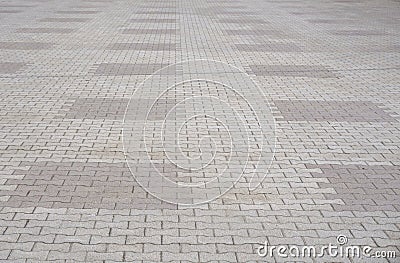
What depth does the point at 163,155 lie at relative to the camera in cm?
636

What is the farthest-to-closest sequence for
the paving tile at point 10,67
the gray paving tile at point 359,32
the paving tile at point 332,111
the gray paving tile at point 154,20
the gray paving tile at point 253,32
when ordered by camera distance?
the gray paving tile at point 154,20
the gray paving tile at point 359,32
the gray paving tile at point 253,32
the paving tile at point 10,67
the paving tile at point 332,111

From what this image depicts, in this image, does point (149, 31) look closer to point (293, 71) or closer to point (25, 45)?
point (25, 45)

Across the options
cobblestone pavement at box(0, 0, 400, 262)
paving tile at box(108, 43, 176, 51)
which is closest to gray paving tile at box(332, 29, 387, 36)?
cobblestone pavement at box(0, 0, 400, 262)

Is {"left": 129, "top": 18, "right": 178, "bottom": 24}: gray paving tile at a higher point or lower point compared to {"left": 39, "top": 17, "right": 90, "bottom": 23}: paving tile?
lower

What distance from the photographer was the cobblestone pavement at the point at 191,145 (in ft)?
15.1

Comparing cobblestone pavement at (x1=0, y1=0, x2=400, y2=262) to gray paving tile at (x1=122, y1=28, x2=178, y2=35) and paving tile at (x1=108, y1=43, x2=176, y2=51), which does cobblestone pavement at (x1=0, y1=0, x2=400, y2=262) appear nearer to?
paving tile at (x1=108, y1=43, x2=176, y2=51)

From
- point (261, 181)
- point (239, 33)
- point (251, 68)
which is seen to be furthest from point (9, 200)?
point (239, 33)

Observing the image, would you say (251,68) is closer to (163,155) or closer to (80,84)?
(80,84)

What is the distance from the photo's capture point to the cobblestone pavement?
15.1 feet

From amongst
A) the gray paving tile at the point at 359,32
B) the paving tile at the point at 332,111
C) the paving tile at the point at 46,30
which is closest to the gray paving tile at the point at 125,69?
the paving tile at the point at 332,111

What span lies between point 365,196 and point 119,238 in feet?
8.41

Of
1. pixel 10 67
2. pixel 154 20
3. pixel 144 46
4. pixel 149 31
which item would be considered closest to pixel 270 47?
pixel 144 46

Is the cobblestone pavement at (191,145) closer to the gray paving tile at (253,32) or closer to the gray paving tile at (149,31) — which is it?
the gray paving tile at (149,31)

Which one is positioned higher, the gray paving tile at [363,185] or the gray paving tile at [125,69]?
the gray paving tile at [125,69]
